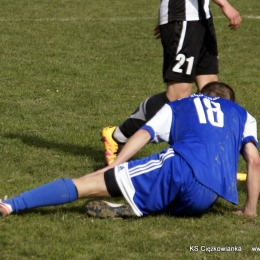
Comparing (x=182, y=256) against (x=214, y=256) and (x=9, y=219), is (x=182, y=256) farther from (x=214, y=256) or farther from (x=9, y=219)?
(x=9, y=219)

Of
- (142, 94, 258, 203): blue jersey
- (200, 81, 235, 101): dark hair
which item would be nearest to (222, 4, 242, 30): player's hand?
(200, 81, 235, 101): dark hair

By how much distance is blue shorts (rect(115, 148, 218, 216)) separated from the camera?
16.0 feet

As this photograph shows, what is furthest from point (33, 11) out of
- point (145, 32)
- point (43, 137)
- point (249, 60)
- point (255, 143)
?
point (255, 143)

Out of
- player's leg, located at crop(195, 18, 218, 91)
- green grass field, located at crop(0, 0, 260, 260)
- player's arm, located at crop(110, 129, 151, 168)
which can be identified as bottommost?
green grass field, located at crop(0, 0, 260, 260)

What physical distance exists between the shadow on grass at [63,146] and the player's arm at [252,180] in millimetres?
1977

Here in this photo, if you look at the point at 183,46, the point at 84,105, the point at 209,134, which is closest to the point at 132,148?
the point at 209,134

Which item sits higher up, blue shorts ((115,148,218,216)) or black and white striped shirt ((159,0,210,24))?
black and white striped shirt ((159,0,210,24))

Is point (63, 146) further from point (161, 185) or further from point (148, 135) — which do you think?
point (161, 185)

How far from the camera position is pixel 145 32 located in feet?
49.8

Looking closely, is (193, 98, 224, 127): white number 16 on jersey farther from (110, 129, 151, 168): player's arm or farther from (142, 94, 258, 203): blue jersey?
(110, 129, 151, 168): player's arm

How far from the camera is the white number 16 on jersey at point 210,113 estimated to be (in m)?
5.13

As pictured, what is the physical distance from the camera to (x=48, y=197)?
197 inches

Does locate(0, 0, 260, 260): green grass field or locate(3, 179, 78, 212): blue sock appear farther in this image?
locate(3, 179, 78, 212): blue sock

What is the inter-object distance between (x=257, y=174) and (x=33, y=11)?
12533 millimetres
